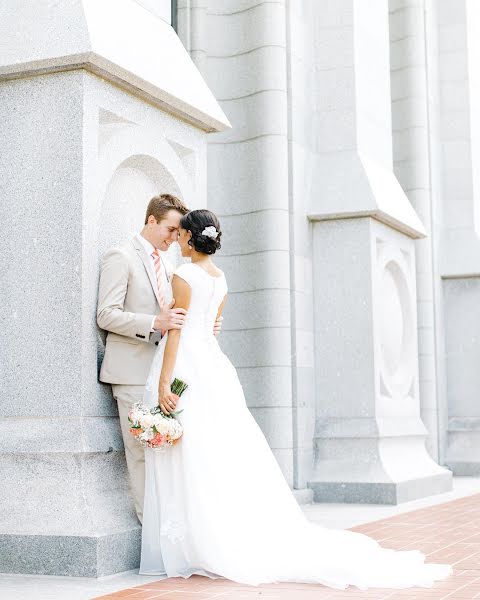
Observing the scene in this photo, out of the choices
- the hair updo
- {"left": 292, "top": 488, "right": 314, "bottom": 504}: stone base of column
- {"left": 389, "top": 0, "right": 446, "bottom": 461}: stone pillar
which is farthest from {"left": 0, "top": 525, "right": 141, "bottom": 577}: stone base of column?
{"left": 389, "top": 0, "right": 446, "bottom": 461}: stone pillar

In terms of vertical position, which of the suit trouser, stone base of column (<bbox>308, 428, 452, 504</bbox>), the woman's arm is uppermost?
the woman's arm

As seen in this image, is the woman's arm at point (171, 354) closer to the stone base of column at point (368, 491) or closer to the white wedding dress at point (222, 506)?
the white wedding dress at point (222, 506)

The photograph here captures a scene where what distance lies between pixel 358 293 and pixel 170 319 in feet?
14.9

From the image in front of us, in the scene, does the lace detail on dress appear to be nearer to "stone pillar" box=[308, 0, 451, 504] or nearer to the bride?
the bride

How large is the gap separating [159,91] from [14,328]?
1947mm

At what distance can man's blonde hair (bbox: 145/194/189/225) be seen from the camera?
21.8 ft

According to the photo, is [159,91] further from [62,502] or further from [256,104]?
[256,104]

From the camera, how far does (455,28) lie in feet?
51.0

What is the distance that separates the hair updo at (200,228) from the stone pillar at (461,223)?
9.03 metres

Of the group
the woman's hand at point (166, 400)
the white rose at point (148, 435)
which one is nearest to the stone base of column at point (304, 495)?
the woman's hand at point (166, 400)

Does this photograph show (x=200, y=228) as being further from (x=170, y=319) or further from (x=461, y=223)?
(x=461, y=223)

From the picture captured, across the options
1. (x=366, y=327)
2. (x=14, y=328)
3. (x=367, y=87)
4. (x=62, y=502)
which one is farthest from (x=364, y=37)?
(x=62, y=502)

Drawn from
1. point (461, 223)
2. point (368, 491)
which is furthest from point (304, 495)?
point (461, 223)

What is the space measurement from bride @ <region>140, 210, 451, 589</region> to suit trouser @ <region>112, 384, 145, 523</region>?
0.18 meters
